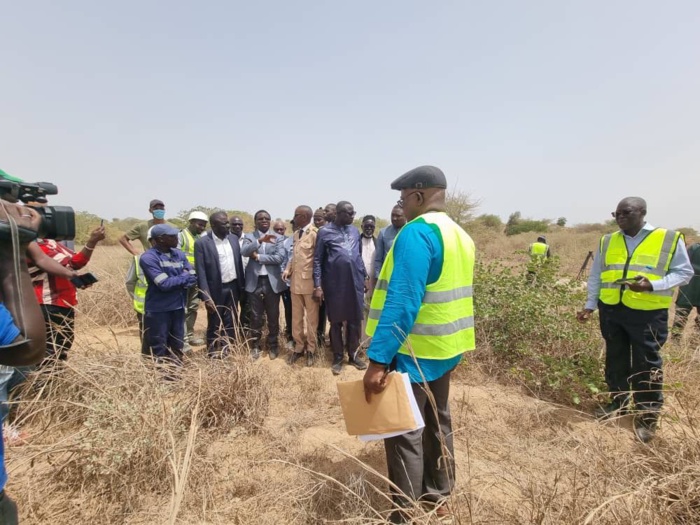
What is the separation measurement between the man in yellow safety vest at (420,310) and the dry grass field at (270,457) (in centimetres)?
27

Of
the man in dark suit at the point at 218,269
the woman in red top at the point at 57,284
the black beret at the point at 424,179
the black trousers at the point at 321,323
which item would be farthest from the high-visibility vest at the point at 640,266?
the woman in red top at the point at 57,284

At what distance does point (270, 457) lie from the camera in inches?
91.3

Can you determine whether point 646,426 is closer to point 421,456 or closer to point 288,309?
point 421,456

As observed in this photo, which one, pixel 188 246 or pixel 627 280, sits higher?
pixel 188 246

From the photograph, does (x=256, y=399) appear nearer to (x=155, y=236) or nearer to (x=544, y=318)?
(x=155, y=236)

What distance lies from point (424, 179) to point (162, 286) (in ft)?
8.85

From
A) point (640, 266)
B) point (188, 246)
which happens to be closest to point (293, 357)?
point (188, 246)

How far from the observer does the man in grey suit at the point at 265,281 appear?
445cm

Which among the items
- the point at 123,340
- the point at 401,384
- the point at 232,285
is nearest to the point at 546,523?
the point at 401,384

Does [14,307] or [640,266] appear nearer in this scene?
[14,307]

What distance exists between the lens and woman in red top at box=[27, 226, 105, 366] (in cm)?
273

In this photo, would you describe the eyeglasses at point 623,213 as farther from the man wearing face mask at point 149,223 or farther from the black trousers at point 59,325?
the man wearing face mask at point 149,223

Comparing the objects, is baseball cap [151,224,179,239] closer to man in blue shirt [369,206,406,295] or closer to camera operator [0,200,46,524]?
camera operator [0,200,46,524]

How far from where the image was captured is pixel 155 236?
328 centimetres
